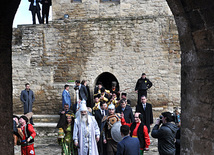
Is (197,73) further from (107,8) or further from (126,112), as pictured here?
(107,8)

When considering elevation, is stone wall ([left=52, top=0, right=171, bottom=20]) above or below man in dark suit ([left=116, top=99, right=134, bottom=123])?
above

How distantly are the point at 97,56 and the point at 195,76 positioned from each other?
11.0m

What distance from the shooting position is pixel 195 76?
279cm

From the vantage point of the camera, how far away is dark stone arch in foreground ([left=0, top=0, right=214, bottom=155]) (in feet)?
8.59

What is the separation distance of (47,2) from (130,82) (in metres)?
5.70

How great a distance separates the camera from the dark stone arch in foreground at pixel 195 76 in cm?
262

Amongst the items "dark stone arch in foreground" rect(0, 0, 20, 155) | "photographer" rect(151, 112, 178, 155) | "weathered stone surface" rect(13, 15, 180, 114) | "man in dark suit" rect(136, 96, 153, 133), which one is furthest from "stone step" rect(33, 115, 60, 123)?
"dark stone arch in foreground" rect(0, 0, 20, 155)

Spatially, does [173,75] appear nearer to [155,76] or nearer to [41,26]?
[155,76]

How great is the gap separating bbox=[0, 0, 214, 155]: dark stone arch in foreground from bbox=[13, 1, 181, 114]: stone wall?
33.1 feet

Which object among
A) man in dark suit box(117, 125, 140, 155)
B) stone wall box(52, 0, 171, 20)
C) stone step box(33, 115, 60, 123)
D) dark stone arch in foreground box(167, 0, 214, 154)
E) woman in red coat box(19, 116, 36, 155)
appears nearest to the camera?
dark stone arch in foreground box(167, 0, 214, 154)

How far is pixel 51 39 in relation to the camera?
1404cm

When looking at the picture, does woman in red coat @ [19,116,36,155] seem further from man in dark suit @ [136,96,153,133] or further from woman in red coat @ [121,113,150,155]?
man in dark suit @ [136,96,153,133]

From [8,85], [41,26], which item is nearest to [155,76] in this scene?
[41,26]

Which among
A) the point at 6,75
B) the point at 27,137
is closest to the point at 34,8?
the point at 27,137
